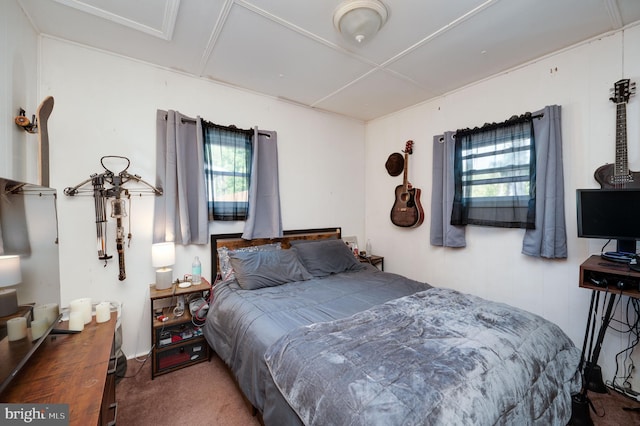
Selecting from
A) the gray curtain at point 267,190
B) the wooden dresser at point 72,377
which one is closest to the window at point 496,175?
the gray curtain at point 267,190

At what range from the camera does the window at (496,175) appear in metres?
2.42

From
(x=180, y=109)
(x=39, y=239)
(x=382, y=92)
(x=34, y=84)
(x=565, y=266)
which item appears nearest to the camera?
(x=39, y=239)

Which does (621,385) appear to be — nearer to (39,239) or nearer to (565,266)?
(565,266)

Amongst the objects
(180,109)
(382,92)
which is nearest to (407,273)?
(382,92)

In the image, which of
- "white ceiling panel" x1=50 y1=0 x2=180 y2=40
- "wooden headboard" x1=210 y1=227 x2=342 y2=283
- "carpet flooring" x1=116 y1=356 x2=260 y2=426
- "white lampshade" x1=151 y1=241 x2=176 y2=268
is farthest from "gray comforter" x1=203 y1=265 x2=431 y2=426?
"white ceiling panel" x1=50 y1=0 x2=180 y2=40

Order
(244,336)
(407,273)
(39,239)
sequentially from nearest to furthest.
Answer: (39,239) → (244,336) → (407,273)

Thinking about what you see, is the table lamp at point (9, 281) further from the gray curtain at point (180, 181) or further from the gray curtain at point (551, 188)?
the gray curtain at point (551, 188)

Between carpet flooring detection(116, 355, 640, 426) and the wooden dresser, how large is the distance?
467 millimetres

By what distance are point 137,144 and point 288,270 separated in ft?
6.02

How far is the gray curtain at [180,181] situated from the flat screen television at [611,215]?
314cm

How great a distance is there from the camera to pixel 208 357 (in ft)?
7.72

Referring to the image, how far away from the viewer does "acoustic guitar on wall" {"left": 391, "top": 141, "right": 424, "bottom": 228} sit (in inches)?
131

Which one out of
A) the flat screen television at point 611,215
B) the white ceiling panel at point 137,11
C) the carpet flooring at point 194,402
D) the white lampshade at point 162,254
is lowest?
the carpet flooring at point 194,402

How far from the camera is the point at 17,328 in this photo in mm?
1014
